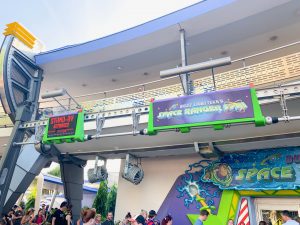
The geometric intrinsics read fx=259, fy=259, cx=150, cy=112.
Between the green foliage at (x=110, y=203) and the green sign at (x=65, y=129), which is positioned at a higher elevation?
the green sign at (x=65, y=129)

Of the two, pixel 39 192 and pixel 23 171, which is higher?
pixel 23 171

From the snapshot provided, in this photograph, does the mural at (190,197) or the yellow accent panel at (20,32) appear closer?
the mural at (190,197)

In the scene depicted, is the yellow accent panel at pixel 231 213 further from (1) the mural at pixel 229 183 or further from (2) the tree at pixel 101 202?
(2) the tree at pixel 101 202

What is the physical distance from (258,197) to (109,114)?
5.32 meters

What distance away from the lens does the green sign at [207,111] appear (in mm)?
5418

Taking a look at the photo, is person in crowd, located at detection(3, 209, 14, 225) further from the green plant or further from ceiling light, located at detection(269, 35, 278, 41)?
ceiling light, located at detection(269, 35, 278, 41)

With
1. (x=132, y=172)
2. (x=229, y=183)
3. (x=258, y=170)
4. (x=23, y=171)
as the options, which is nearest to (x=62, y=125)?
(x=132, y=172)

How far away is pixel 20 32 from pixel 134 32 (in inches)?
179

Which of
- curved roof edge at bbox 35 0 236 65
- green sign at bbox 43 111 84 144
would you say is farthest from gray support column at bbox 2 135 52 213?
curved roof edge at bbox 35 0 236 65

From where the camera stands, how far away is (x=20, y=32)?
33.3 feet

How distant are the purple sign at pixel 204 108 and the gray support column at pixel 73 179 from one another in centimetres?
579

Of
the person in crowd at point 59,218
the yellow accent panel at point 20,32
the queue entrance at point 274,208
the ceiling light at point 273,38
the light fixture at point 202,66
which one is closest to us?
the light fixture at point 202,66

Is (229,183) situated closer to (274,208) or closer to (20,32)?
(274,208)

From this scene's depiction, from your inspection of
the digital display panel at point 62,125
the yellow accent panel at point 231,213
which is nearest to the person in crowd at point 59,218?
the digital display panel at point 62,125
